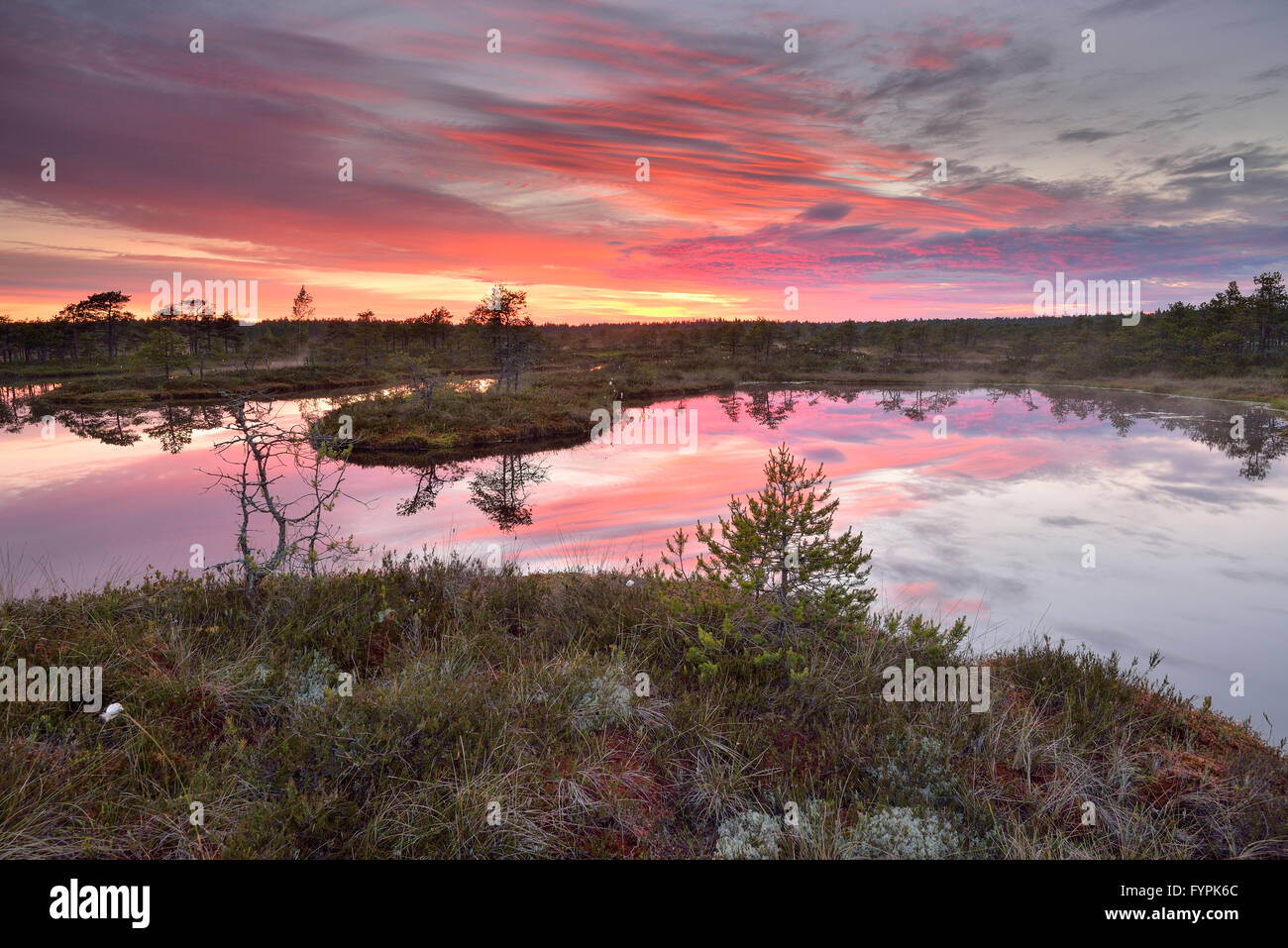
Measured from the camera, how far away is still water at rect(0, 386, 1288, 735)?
9523mm

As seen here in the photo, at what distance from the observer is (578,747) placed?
169 inches

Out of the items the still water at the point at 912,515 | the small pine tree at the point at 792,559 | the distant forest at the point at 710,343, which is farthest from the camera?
the distant forest at the point at 710,343

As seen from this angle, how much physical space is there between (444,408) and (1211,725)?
1122 inches

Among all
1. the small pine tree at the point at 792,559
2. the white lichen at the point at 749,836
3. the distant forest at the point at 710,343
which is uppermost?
the distant forest at the point at 710,343


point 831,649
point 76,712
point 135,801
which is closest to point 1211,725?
point 831,649

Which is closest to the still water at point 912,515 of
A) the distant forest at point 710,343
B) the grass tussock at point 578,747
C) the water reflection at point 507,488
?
the water reflection at point 507,488

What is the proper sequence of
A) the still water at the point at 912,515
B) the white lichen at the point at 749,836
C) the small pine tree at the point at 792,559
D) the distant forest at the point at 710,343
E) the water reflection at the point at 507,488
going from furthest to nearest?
the distant forest at the point at 710,343 → the water reflection at the point at 507,488 → the still water at the point at 912,515 → the small pine tree at the point at 792,559 → the white lichen at the point at 749,836

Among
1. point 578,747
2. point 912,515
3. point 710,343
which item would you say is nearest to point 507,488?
point 912,515

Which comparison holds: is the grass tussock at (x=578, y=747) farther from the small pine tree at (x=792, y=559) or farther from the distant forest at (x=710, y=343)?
the distant forest at (x=710, y=343)

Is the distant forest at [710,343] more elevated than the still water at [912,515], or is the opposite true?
the distant forest at [710,343]

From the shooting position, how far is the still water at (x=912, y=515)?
952cm

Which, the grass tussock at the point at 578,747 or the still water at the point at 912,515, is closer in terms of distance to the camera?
the grass tussock at the point at 578,747

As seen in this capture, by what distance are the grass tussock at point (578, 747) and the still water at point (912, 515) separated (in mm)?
2869

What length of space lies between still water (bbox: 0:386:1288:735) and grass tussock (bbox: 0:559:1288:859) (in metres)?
2.87
